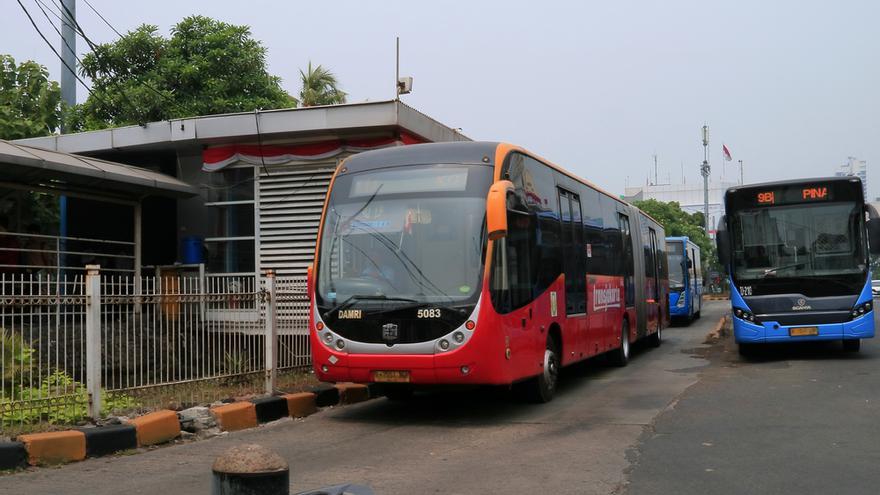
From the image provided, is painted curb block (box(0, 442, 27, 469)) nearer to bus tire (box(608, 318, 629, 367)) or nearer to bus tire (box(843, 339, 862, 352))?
bus tire (box(608, 318, 629, 367))

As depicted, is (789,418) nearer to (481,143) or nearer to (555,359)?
(555,359)

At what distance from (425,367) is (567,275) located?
3.66 meters

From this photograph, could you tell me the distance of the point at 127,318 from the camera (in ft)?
29.9

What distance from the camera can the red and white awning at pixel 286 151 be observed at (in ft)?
46.1

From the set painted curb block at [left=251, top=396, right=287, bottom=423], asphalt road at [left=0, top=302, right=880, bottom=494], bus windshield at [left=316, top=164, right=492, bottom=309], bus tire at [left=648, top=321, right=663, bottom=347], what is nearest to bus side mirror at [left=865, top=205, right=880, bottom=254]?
asphalt road at [left=0, top=302, right=880, bottom=494]

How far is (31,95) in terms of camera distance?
2380 centimetres

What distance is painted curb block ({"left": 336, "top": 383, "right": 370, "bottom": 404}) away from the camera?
11.3 m

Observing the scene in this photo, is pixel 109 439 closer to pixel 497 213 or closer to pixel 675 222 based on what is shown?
pixel 497 213

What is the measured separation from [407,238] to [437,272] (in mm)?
567

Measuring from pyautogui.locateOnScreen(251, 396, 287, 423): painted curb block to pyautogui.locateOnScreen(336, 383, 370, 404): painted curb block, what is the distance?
134 cm

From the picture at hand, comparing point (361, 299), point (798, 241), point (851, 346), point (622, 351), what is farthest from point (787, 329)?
point (361, 299)

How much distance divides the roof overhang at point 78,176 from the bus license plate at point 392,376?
6.61 meters

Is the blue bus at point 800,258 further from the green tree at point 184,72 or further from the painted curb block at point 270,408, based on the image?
the green tree at point 184,72

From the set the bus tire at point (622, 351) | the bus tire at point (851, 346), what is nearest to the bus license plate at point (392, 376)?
the bus tire at point (622, 351)
